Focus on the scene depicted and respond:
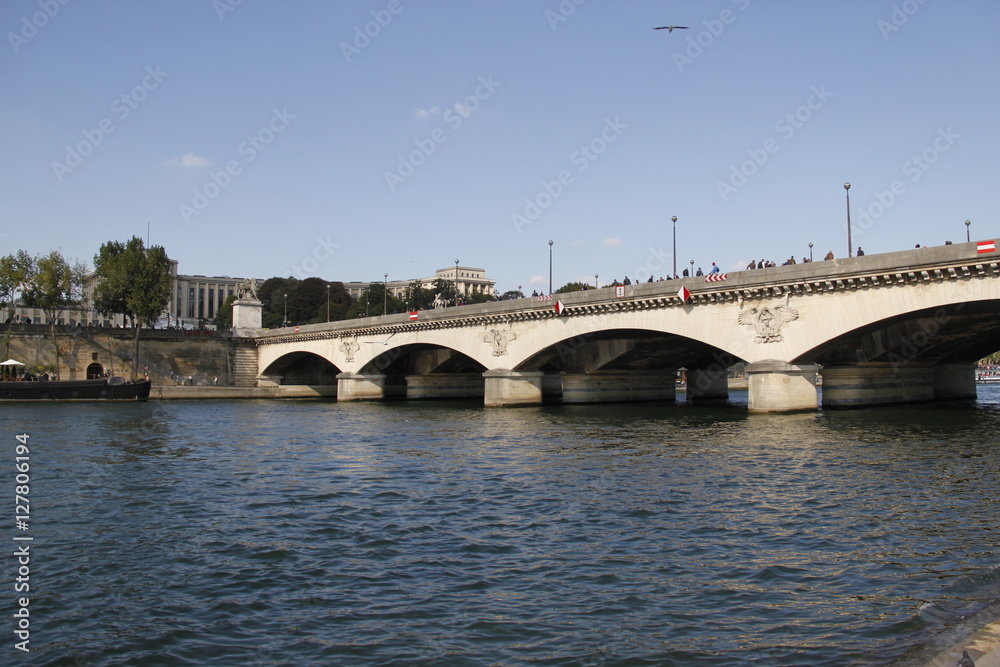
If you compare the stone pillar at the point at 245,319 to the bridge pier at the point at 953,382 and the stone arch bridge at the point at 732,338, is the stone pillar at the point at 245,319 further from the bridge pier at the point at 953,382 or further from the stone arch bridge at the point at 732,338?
the bridge pier at the point at 953,382

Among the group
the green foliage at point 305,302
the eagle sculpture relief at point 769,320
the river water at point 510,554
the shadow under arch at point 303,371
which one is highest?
the green foliage at point 305,302

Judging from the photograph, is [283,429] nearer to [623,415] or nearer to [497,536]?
[623,415]

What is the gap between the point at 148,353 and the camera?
85.0 m

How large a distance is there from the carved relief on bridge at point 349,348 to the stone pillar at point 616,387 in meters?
21.9

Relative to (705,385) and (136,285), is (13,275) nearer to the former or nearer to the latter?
(136,285)

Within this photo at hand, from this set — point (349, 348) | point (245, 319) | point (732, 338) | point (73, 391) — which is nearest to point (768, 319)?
point (732, 338)

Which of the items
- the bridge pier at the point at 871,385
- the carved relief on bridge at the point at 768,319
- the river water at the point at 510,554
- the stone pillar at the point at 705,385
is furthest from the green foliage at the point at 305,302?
the river water at the point at 510,554

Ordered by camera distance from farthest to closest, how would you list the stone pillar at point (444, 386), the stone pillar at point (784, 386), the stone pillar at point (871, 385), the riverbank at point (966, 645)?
the stone pillar at point (444, 386)
the stone pillar at point (871, 385)
the stone pillar at point (784, 386)
the riverbank at point (966, 645)

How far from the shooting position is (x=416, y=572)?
1237 centimetres

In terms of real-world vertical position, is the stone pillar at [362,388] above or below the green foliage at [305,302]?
below

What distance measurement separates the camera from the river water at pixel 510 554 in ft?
31.0

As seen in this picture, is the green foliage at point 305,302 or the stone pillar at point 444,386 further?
the green foliage at point 305,302

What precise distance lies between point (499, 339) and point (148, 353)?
47.7 metres

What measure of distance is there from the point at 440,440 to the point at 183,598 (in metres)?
21.4
